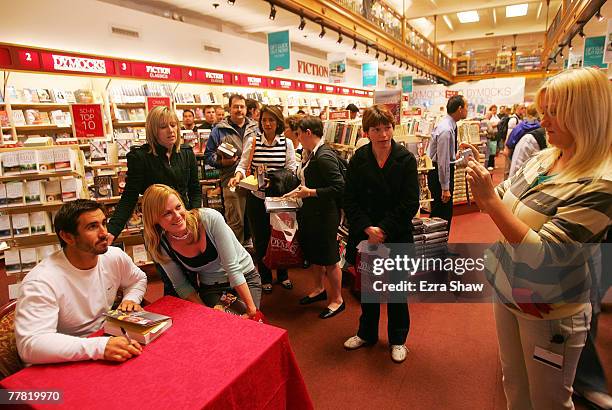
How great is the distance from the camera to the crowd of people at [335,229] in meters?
1.20

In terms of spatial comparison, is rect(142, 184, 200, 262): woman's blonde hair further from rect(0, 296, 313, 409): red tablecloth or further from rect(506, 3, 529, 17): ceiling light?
rect(506, 3, 529, 17): ceiling light

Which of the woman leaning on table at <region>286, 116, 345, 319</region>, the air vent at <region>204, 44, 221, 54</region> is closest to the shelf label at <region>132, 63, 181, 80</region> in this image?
the air vent at <region>204, 44, 221, 54</region>

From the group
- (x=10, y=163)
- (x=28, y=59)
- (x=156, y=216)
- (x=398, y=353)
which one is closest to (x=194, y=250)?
(x=156, y=216)

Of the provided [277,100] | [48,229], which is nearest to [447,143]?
[48,229]

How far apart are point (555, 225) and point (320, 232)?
6.33 feet

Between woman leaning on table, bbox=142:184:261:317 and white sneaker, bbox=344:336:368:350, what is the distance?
0.92m

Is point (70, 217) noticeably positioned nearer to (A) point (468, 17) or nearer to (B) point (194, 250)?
(B) point (194, 250)

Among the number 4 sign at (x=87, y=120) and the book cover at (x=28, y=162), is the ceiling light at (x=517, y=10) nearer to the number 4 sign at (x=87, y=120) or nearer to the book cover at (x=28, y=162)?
the number 4 sign at (x=87, y=120)

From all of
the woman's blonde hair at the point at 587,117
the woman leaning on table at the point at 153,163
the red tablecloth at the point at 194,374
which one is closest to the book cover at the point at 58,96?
the woman leaning on table at the point at 153,163

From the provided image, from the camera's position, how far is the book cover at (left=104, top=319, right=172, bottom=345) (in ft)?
4.72

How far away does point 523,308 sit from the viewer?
1.36m

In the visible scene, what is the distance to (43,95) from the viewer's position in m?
6.25

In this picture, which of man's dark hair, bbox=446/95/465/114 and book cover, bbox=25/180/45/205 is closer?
book cover, bbox=25/180/45/205

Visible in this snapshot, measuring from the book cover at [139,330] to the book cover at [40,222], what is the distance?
2503 mm
